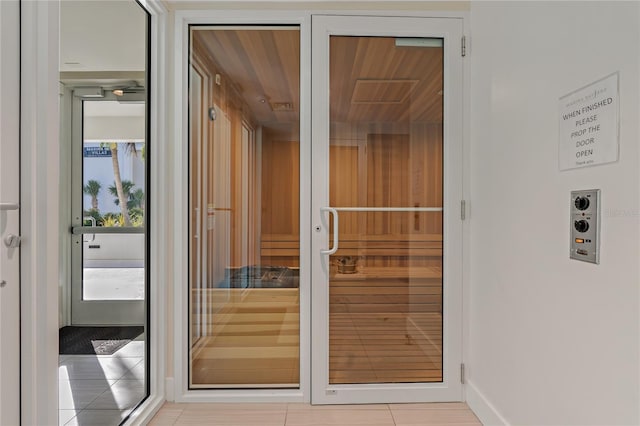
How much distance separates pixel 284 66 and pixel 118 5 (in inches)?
34.9

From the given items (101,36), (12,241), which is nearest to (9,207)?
(12,241)

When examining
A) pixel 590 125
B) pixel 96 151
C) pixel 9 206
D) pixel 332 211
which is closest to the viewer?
pixel 9 206

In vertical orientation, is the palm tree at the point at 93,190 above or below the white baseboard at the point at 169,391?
above

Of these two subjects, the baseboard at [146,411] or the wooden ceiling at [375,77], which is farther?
the wooden ceiling at [375,77]

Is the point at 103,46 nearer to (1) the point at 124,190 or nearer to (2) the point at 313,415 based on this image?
(1) the point at 124,190

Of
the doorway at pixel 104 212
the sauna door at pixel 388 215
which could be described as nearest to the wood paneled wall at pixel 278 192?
the sauna door at pixel 388 215

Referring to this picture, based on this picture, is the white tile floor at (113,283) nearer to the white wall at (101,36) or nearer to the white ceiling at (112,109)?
the white ceiling at (112,109)

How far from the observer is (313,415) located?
2.28m

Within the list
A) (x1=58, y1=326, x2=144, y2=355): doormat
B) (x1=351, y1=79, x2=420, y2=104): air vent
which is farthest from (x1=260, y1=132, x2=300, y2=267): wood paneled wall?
(x1=58, y1=326, x2=144, y2=355): doormat

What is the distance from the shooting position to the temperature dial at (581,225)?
54.8 inches

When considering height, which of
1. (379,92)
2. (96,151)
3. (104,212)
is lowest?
(104,212)

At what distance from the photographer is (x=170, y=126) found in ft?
7.79

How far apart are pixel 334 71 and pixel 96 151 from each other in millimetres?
1338

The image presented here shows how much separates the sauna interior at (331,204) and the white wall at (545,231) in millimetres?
303
